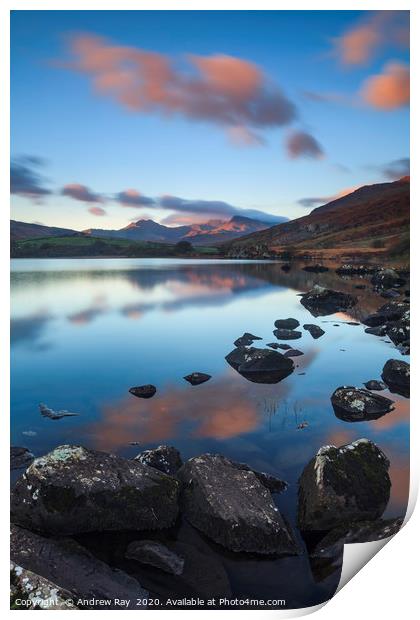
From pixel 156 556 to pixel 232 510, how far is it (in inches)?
40.5

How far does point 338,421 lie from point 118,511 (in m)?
4.91

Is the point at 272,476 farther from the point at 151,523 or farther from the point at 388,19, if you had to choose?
the point at 388,19

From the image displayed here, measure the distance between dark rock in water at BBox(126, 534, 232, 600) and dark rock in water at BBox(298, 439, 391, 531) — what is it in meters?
1.33

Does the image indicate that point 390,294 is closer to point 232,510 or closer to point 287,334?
point 287,334

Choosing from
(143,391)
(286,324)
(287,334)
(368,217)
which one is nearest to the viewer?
(143,391)

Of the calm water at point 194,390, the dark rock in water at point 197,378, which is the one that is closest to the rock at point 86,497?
the calm water at point 194,390

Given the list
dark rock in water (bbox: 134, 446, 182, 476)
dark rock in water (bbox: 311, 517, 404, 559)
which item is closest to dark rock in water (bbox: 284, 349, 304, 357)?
dark rock in water (bbox: 134, 446, 182, 476)

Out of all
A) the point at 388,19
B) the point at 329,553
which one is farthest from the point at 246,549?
the point at 388,19

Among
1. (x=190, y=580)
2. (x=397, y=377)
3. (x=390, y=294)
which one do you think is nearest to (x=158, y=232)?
(x=397, y=377)

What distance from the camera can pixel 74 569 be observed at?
4.30 meters

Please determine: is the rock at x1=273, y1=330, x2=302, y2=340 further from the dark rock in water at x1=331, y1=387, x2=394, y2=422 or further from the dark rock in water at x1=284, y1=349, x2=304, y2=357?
the dark rock in water at x1=331, y1=387, x2=394, y2=422

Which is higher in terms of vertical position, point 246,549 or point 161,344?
point 161,344

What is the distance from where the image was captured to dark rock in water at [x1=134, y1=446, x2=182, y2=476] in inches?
238

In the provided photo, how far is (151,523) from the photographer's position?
5016 millimetres
